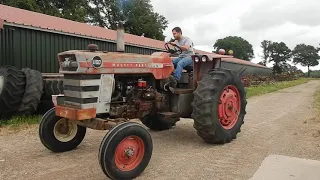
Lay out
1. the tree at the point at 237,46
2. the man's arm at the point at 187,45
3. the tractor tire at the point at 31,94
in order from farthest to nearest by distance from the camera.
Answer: the tree at the point at 237,46 → the tractor tire at the point at 31,94 → the man's arm at the point at 187,45

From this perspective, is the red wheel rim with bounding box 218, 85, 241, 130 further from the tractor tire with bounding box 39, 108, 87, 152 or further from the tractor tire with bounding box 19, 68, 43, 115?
the tractor tire with bounding box 19, 68, 43, 115

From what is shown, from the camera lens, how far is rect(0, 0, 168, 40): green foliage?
30883mm

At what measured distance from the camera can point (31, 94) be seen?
307 inches

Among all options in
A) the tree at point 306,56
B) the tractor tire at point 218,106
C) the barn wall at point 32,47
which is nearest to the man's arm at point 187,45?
the tractor tire at point 218,106

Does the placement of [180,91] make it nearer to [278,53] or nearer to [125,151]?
[125,151]

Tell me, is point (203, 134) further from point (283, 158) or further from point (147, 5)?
point (147, 5)

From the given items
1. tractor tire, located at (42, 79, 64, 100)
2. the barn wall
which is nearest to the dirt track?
tractor tire, located at (42, 79, 64, 100)

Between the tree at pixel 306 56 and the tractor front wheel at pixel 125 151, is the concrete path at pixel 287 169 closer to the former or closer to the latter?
the tractor front wheel at pixel 125 151

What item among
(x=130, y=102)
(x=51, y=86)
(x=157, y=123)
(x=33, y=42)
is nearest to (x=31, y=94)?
(x=51, y=86)

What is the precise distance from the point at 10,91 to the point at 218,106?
193 inches

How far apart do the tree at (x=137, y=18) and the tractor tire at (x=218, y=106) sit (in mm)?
31816

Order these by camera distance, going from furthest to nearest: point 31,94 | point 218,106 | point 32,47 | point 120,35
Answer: point 32,47
point 31,94
point 218,106
point 120,35

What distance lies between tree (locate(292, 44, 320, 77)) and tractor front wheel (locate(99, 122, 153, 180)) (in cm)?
11146

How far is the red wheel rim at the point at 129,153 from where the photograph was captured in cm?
387
